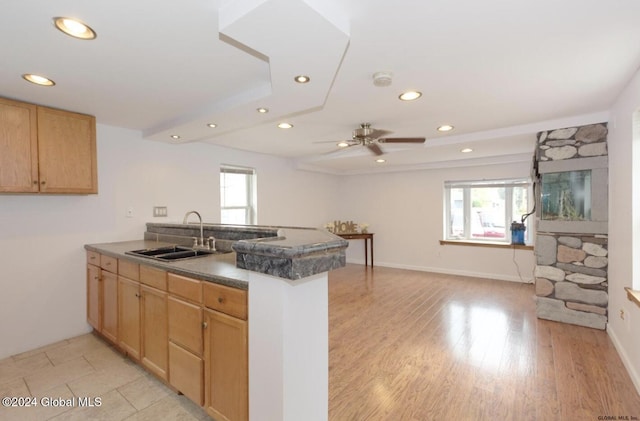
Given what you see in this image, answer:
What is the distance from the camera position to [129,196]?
3330mm

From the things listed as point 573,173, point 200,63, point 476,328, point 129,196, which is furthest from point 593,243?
point 129,196

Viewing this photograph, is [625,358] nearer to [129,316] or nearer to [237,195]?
[129,316]

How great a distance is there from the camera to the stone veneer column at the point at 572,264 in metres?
3.01

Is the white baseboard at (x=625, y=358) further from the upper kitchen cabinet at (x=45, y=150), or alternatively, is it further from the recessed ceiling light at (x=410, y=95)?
the upper kitchen cabinet at (x=45, y=150)

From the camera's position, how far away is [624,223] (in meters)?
2.40

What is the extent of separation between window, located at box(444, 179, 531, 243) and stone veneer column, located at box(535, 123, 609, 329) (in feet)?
6.14

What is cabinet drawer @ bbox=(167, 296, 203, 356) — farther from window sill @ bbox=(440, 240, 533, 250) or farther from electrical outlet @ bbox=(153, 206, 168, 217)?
window sill @ bbox=(440, 240, 533, 250)

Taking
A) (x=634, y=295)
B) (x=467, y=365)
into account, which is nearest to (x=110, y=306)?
(x=467, y=365)

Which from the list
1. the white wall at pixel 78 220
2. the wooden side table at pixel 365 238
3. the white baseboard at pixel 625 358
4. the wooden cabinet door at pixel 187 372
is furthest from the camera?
the wooden side table at pixel 365 238

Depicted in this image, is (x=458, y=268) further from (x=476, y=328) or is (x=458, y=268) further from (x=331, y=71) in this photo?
(x=331, y=71)

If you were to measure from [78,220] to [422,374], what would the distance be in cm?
351

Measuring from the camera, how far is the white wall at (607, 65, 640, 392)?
2189 mm

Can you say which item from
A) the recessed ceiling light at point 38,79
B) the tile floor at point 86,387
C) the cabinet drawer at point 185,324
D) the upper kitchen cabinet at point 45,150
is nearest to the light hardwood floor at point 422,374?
the tile floor at point 86,387

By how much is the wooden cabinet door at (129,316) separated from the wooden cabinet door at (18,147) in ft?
3.61
